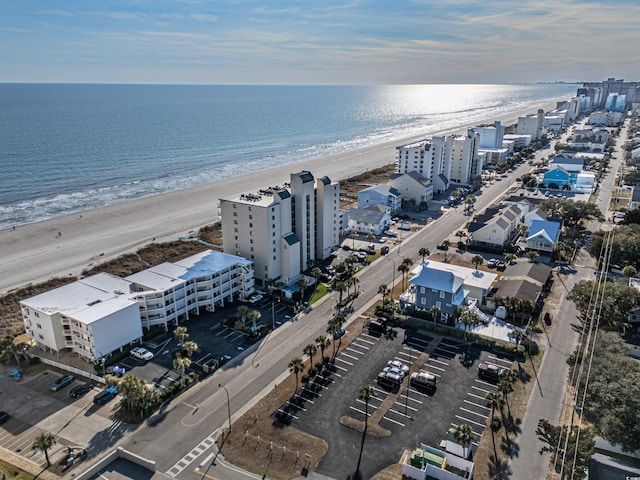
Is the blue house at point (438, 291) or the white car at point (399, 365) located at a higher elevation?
the blue house at point (438, 291)

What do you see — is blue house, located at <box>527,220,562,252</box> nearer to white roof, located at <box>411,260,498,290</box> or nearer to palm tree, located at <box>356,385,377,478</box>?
white roof, located at <box>411,260,498,290</box>

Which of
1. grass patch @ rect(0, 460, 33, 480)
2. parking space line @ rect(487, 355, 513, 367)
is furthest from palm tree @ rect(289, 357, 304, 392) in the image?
grass patch @ rect(0, 460, 33, 480)

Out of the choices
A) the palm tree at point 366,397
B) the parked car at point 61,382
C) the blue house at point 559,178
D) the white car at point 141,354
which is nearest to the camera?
the palm tree at point 366,397

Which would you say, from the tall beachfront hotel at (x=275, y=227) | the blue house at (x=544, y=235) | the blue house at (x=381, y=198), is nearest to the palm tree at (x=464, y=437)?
the tall beachfront hotel at (x=275, y=227)

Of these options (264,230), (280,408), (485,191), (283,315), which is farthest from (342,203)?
(280,408)

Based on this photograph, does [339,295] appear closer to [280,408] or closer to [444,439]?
[280,408]

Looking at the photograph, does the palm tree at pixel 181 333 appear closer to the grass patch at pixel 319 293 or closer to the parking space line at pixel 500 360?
the grass patch at pixel 319 293
